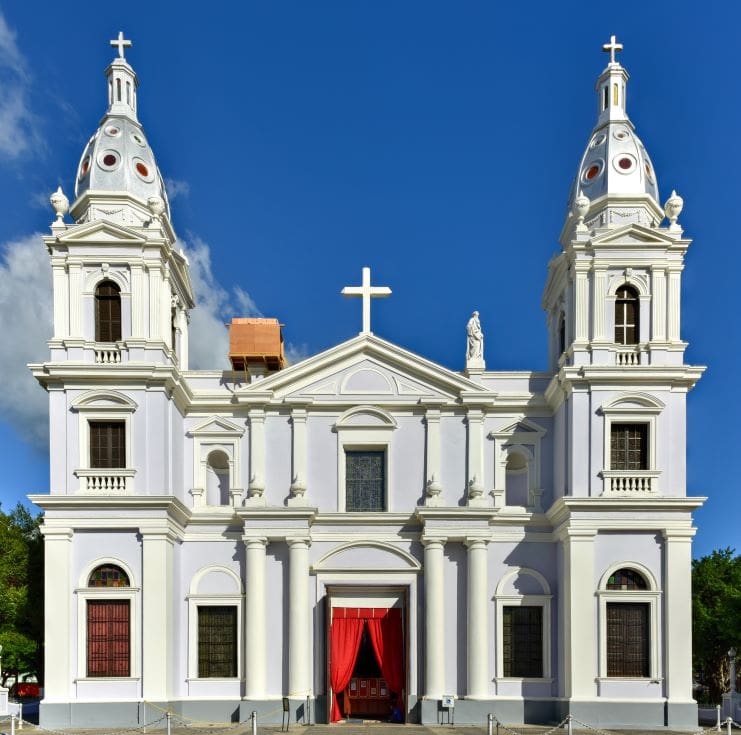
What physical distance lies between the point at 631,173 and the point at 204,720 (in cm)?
2261

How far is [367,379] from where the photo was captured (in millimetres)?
34219

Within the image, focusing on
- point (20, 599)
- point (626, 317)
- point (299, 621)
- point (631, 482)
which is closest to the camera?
point (631, 482)

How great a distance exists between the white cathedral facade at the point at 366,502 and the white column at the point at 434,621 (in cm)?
7

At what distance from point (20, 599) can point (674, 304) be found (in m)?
25.8

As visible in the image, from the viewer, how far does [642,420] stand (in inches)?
1254

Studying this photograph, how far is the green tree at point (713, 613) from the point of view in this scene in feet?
141

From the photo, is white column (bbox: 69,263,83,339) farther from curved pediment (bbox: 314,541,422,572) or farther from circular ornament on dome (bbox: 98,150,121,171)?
curved pediment (bbox: 314,541,422,572)

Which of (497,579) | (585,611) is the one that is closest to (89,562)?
(497,579)

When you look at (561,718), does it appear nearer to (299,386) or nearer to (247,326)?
(299,386)

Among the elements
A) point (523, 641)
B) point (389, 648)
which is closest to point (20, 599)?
point (389, 648)

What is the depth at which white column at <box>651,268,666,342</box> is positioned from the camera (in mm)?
32312

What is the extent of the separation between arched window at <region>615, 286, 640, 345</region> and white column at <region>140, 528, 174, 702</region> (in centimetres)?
1567

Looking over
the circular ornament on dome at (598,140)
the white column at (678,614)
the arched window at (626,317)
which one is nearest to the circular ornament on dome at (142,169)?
the circular ornament on dome at (598,140)

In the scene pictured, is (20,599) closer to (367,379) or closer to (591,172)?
(367,379)
